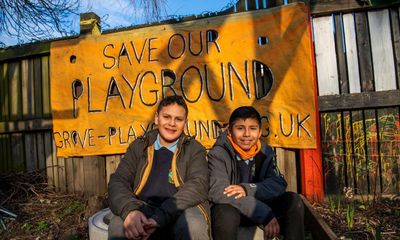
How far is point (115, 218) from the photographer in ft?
7.93

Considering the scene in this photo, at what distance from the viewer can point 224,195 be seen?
98.0 inches

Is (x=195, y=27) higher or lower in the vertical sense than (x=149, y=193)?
higher

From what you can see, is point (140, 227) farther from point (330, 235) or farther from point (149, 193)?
point (330, 235)

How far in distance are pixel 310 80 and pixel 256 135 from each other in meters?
1.60

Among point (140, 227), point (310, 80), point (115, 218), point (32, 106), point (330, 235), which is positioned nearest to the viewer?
point (140, 227)

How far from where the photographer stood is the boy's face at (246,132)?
2.73 m

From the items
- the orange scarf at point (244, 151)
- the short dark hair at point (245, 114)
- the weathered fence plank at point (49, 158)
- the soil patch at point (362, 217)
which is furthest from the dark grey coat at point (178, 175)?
the weathered fence plank at point (49, 158)

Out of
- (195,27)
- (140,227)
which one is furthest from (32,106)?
(140,227)

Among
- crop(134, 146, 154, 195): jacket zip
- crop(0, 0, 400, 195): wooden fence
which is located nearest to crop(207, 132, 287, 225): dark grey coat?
crop(134, 146, 154, 195): jacket zip

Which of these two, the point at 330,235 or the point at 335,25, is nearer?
the point at 330,235

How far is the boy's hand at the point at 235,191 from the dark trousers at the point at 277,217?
0.29 ft

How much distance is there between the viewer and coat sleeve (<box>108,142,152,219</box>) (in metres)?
2.32

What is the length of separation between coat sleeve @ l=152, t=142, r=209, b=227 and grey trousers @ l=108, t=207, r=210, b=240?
0.18ft

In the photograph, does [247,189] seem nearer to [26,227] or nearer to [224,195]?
[224,195]
